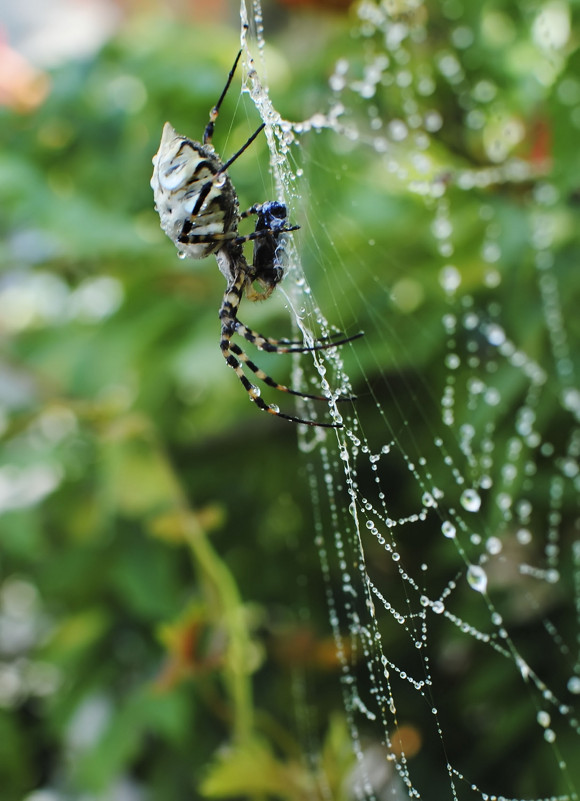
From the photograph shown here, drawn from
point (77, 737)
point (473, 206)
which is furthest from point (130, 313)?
point (77, 737)

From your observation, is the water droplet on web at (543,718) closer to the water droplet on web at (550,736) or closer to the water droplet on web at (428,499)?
the water droplet on web at (550,736)

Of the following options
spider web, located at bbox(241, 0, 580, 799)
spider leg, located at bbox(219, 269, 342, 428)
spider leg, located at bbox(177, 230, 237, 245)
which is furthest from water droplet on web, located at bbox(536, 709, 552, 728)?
spider leg, located at bbox(177, 230, 237, 245)

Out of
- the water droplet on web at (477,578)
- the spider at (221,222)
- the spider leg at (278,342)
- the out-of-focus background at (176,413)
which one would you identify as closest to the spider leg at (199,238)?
the spider at (221,222)

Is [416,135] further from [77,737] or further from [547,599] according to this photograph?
[77,737]

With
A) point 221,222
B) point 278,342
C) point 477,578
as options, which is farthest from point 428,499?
point 221,222

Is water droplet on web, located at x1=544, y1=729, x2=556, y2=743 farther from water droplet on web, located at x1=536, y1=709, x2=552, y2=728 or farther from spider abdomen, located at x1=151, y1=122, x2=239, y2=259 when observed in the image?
spider abdomen, located at x1=151, y1=122, x2=239, y2=259

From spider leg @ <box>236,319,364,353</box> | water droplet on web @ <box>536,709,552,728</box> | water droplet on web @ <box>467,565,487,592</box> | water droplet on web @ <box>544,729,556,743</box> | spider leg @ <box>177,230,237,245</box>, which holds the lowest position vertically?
water droplet on web @ <box>544,729,556,743</box>

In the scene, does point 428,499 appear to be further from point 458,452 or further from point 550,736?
point 550,736
